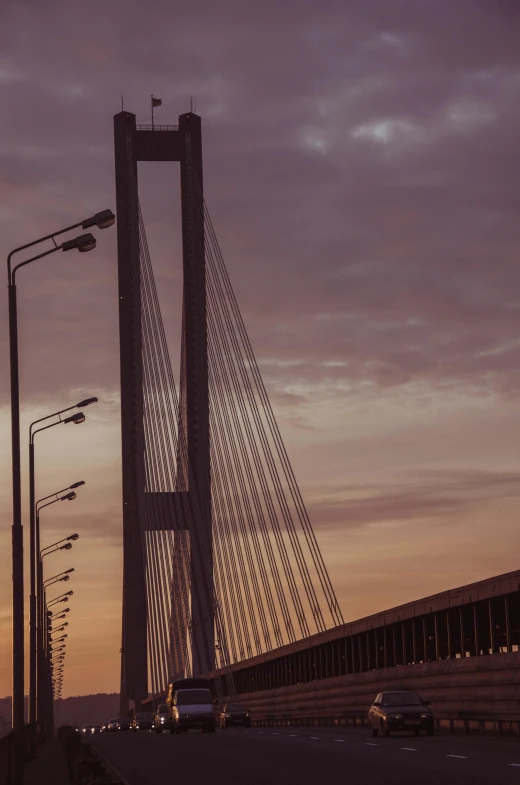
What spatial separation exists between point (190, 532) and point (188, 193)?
55.5 feet

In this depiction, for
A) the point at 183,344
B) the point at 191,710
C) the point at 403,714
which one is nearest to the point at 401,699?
the point at 403,714

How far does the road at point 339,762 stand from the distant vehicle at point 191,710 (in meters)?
23.3

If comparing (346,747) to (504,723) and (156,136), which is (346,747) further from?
(156,136)

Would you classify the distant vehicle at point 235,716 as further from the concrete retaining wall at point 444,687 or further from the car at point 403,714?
the car at point 403,714

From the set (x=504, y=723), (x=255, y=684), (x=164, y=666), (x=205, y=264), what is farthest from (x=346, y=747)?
(x=255, y=684)

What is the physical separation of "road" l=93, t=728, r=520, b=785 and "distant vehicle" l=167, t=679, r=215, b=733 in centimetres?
2333

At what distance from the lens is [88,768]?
63.6ft

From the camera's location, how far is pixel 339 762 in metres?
26.2

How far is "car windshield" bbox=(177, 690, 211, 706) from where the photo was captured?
63.6 m

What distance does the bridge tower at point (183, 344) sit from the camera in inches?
2778

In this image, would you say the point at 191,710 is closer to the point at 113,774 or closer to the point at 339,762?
the point at 339,762

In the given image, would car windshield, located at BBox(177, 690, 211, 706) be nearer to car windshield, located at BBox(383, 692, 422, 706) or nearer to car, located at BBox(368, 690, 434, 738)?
car, located at BBox(368, 690, 434, 738)

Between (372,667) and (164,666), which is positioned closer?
(372,667)

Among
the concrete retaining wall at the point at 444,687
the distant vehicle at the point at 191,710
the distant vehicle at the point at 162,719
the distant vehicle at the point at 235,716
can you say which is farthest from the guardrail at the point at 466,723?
the distant vehicle at the point at 162,719
